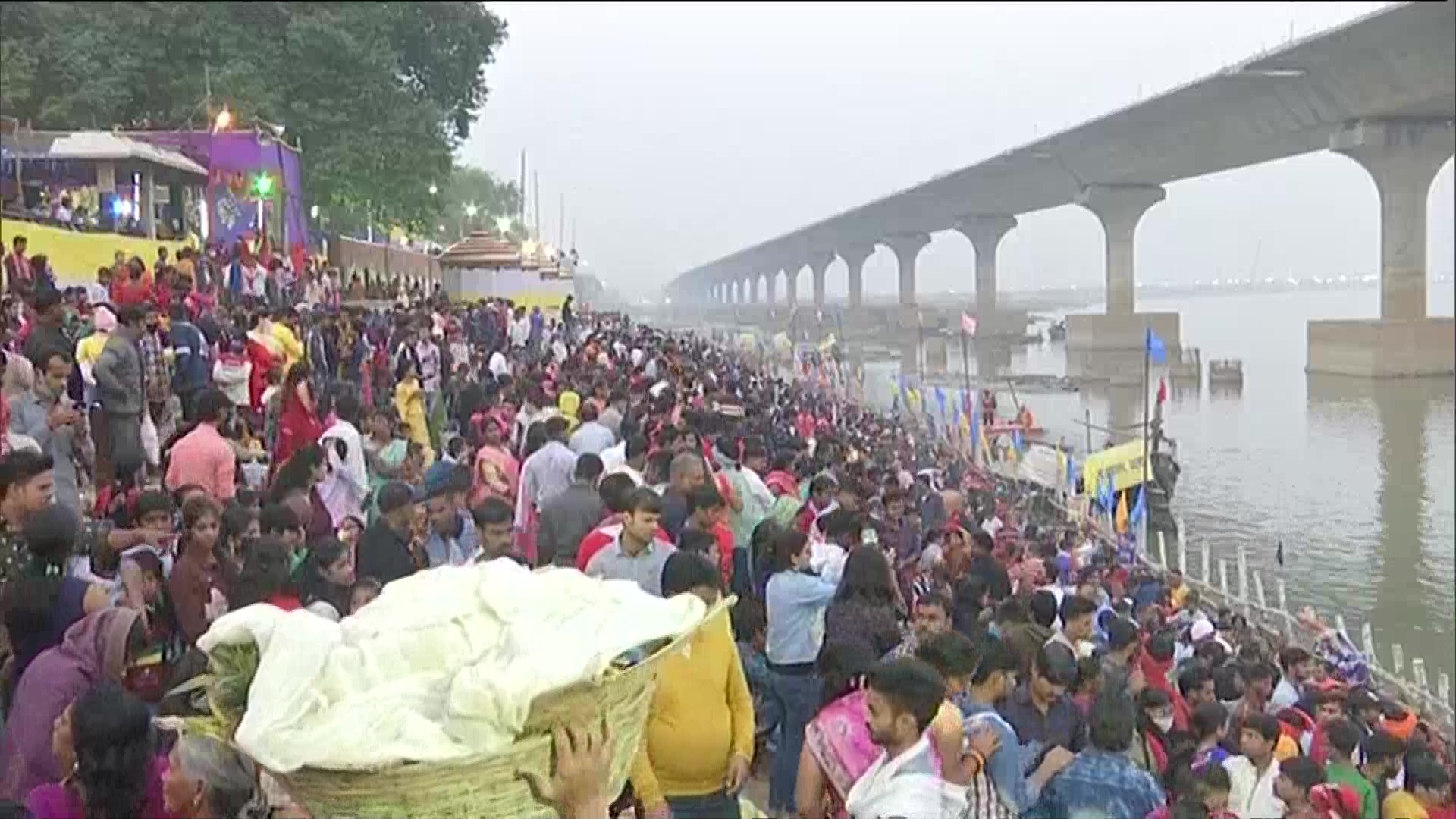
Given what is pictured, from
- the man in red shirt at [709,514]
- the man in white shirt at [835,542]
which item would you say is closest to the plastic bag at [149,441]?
the man in red shirt at [709,514]

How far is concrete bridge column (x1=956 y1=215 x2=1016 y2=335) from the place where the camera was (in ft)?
256

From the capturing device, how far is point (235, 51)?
2933 cm

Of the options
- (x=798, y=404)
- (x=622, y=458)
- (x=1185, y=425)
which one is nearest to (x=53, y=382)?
(x=622, y=458)

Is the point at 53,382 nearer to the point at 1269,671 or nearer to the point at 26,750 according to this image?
the point at 26,750

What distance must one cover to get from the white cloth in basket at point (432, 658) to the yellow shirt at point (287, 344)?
850 centimetres

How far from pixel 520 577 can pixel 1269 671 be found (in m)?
6.25

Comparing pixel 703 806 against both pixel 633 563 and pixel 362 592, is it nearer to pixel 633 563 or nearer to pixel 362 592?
pixel 633 563

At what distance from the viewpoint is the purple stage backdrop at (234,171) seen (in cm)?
2227

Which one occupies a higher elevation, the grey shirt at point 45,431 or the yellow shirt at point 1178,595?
the grey shirt at point 45,431

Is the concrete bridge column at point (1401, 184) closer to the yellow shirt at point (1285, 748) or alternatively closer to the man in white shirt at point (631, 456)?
the man in white shirt at point (631, 456)

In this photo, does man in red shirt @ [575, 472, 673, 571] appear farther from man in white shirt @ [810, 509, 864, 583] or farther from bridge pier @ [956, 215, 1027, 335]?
bridge pier @ [956, 215, 1027, 335]

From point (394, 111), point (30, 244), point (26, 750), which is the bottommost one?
point (26, 750)

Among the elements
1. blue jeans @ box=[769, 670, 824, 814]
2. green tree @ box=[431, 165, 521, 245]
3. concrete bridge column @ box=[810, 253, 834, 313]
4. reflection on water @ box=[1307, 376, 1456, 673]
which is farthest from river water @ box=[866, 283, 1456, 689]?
concrete bridge column @ box=[810, 253, 834, 313]

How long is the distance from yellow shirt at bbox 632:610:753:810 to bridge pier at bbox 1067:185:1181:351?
60312 mm
